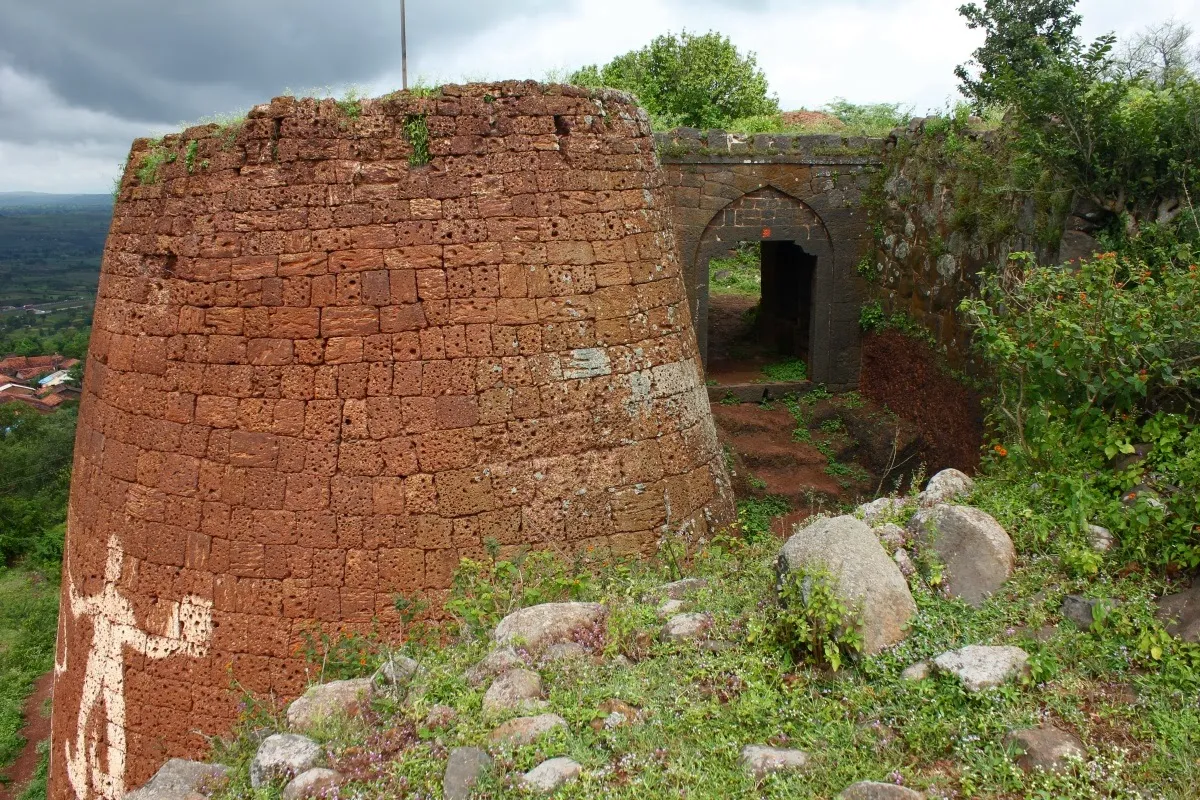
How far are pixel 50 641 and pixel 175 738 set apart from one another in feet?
28.5

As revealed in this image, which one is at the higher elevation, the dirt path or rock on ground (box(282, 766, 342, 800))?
rock on ground (box(282, 766, 342, 800))

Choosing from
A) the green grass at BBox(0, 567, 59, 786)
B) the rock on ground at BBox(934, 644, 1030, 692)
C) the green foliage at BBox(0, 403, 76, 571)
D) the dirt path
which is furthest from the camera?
the green foliage at BBox(0, 403, 76, 571)

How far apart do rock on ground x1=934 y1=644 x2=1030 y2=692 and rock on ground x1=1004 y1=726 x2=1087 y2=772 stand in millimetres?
210

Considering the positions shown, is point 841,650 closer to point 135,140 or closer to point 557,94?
point 557,94

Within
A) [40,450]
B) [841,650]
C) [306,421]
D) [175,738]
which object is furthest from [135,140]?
[40,450]

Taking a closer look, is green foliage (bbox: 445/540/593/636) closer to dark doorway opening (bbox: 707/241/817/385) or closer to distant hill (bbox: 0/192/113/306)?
dark doorway opening (bbox: 707/241/817/385)

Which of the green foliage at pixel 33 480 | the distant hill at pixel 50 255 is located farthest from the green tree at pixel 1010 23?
the distant hill at pixel 50 255

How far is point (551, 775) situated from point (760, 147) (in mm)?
10093

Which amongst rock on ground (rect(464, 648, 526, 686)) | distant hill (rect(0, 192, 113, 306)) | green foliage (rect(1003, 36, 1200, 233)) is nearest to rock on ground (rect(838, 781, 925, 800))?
rock on ground (rect(464, 648, 526, 686))

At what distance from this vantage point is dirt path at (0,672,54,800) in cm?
860

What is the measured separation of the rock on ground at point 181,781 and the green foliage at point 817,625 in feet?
7.44

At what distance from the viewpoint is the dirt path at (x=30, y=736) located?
8.60 meters

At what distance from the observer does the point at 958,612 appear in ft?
10.2

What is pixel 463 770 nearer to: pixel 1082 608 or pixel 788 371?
pixel 1082 608
